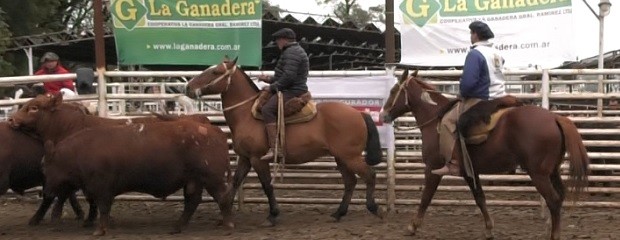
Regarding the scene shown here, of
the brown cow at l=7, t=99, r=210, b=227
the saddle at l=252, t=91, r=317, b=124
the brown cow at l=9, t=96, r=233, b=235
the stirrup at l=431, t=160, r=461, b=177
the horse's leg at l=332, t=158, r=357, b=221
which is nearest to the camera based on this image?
the stirrup at l=431, t=160, r=461, b=177

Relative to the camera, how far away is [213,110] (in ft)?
38.2

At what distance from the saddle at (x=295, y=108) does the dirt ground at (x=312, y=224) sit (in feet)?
4.06

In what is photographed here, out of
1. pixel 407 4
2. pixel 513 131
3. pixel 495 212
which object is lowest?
pixel 495 212

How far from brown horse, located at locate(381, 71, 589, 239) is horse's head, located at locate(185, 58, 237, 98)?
7.94 ft

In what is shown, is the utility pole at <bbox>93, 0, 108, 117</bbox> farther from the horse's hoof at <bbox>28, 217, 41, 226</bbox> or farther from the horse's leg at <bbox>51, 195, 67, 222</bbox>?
the horse's hoof at <bbox>28, 217, 41, 226</bbox>

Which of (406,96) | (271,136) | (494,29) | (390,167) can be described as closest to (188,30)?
(271,136)

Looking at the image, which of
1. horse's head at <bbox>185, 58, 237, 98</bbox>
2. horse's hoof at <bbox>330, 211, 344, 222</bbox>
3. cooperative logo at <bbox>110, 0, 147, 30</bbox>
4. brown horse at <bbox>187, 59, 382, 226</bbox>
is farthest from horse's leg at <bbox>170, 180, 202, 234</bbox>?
cooperative logo at <bbox>110, 0, 147, 30</bbox>

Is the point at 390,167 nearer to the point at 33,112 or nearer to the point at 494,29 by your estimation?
the point at 494,29

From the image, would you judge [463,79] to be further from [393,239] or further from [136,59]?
[136,59]

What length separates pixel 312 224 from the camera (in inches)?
372

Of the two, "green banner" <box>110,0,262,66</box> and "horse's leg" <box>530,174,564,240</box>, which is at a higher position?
"green banner" <box>110,0,262,66</box>

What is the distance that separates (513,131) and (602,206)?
108 inches

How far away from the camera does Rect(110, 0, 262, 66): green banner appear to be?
11.3 metres

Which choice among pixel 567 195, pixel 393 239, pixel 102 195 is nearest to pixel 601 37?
pixel 567 195
